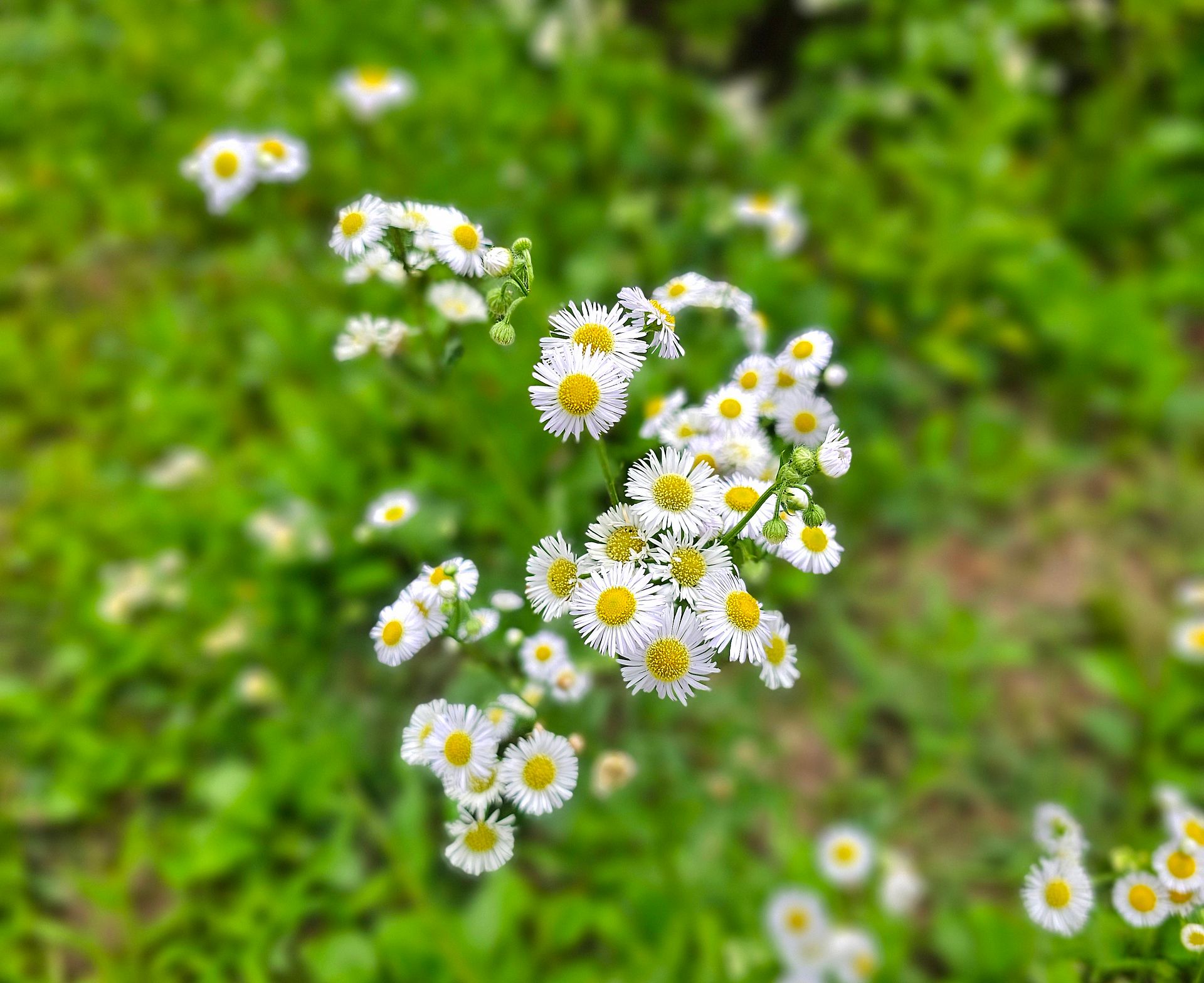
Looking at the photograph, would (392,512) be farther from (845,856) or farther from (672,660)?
(845,856)

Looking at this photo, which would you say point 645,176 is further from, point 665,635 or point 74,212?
point 665,635

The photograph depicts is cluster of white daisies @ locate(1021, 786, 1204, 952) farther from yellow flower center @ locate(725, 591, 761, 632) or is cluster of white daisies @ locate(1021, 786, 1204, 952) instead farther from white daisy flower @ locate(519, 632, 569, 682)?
white daisy flower @ locate(519, 632, 569, 682)

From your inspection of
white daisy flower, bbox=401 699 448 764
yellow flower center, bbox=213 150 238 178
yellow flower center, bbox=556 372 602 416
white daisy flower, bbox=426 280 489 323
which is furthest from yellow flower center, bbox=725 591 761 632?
yellow flower center, bbox=213 150 238 178

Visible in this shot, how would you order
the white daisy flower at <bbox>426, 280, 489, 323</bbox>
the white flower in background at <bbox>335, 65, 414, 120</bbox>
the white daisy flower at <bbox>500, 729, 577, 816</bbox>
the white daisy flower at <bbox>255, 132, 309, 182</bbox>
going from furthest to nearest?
the white flower in background at <bbox>335, 65, 414, 120</bbox> < the white daisy flower at <bbox>255, 132, 309, 182</bbox> < the white daisy flower at <bbox>426, 280, 489, 323</bbox> < the white daisy flower at <bbox>500, 729, 577, 816</bbox>

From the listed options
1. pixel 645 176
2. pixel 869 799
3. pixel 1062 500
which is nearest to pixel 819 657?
pixel 869 799

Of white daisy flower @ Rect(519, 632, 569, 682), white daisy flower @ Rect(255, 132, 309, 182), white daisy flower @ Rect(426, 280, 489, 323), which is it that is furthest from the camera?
white daisy flower @ Rect(255, 132, 309, 182)

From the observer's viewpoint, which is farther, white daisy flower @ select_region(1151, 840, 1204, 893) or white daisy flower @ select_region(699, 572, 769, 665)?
white daisy flower @ select_region(1151, 840, 1204, 893)
